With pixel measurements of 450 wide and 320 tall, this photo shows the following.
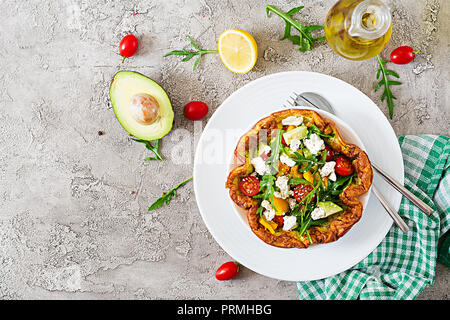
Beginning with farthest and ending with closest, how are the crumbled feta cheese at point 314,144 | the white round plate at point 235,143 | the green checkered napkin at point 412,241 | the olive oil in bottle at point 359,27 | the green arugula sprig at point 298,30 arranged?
1. the green arugula sprig at point 298,30
2. the green checkered napkin at point 412,241
3. the white round plate at point 235,143
4. the olive oil in bottle at point 359,27
5. the crumbled feta cheese at point 314,144

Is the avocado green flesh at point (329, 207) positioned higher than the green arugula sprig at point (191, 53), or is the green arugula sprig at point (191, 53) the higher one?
the green arugula sprig at point (191, 53)

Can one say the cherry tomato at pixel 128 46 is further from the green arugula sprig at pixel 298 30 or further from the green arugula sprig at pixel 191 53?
the green arugula sprig at pixel 298 30

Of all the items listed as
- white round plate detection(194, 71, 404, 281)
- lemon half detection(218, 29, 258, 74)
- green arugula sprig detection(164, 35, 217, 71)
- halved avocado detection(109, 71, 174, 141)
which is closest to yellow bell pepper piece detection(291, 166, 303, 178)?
white round plate detection(194, 71, 404, 281)

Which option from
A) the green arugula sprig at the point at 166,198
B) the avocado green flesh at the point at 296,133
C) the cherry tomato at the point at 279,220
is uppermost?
the avocado green flesh at the point at 296,133

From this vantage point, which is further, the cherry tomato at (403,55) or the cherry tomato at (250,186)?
the cherry tomato at (403,55)

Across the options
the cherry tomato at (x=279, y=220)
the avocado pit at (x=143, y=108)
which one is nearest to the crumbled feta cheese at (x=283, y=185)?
the cherry tomato at (x=279, y=220)

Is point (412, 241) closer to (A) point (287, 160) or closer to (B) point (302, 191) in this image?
(B) point (302, 191)

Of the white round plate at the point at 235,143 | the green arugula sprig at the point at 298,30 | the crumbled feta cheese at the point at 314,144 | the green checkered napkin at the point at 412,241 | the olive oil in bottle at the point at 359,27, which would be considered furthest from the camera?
the green arugula sprig at the point at 298,30
